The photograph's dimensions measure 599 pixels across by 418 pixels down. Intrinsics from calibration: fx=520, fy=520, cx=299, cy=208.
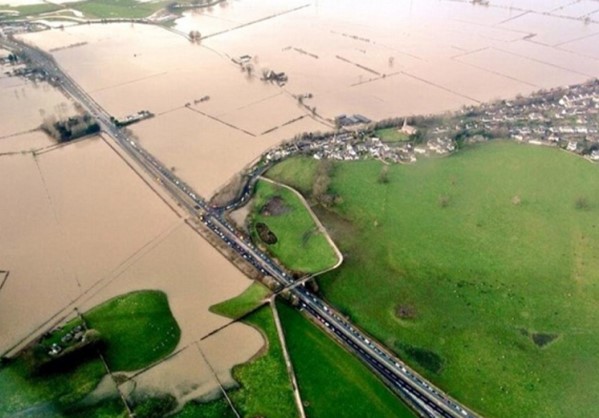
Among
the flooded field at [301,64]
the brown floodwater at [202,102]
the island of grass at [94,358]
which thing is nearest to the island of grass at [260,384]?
the brown floodwater at [202,102]

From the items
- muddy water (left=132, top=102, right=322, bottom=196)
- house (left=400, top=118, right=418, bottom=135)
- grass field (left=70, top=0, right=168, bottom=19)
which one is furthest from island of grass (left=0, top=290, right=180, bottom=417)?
grass field (left=70, top=0, right=168, bottom=19)

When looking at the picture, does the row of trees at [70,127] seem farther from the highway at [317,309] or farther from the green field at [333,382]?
the green field at [333,382]

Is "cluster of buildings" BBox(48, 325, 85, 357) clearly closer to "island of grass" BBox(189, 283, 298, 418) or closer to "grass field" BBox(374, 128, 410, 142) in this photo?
"island of grass" BBox(189, 283, 298, 418)

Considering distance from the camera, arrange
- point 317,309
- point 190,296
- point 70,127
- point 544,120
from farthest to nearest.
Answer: point 544,120 → point 70,127 → point 190,296 → point 317,309

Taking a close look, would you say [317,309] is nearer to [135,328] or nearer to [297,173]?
[135,328]

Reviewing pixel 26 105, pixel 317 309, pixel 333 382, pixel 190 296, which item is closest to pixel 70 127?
pixel 26 105

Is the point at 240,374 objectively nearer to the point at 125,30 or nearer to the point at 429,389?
the point at 429,389
